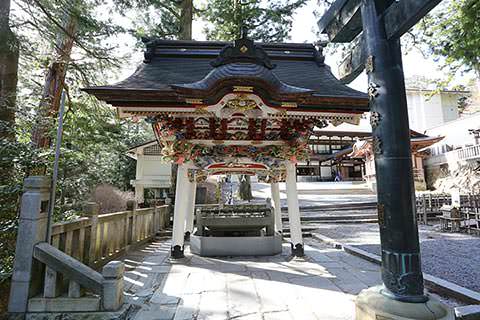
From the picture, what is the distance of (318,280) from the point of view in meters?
4.05

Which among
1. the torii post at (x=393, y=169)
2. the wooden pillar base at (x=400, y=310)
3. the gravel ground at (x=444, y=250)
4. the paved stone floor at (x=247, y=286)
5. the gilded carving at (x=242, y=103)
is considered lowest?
the gravel ground at (x=444, y=250)

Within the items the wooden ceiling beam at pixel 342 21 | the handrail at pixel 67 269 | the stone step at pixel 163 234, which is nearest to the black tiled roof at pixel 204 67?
the wooden ceiling beam at pixel 342 21

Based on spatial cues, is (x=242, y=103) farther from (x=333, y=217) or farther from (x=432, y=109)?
(x=432, y=109)

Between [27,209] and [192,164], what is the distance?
3160 mm

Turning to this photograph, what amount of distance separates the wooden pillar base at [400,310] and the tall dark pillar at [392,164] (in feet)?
0.17

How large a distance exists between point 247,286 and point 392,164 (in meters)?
2.75

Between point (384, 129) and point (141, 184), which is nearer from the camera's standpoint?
point (384, 129)

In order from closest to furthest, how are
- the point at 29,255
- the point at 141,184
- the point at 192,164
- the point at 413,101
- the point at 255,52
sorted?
the point at 29,255 < the point at 255,52 < the point at 192,164 < the point at 141,184 < the point at 413,101

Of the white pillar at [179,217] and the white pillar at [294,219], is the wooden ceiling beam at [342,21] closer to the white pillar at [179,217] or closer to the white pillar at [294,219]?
the white pillar at [294,219]

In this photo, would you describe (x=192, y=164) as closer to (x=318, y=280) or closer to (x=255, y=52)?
(x=255, y=52)

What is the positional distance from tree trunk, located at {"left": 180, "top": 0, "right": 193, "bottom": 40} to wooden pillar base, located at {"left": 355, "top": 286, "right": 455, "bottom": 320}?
11.0 metres

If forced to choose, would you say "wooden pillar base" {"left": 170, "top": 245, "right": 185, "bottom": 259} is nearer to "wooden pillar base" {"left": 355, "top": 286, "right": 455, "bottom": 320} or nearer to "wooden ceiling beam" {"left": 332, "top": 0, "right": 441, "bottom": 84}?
"wooden pillar base" {"left": 355, "top": 286, "right": 455, "bottom": 320}

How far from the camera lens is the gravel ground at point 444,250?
4445 millimetres

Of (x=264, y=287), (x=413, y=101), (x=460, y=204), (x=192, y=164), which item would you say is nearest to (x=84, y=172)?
(x=192, y=164)
